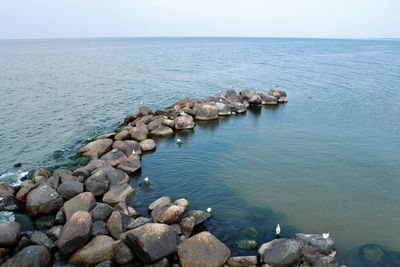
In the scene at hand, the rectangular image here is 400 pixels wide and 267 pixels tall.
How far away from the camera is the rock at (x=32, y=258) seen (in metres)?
14.5

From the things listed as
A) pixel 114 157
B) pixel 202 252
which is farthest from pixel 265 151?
pixel 202 252

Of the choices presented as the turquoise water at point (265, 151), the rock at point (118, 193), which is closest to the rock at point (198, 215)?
the turquoise water at point (265, 151)

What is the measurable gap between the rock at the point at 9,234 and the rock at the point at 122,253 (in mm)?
4411

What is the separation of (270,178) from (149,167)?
844 cm

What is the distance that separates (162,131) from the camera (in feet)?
106

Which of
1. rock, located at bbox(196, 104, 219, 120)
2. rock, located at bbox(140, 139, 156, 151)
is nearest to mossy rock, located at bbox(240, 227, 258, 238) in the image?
rock, located at bbox(140, 139, 156, 151)

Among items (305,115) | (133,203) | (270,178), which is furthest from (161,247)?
(305,115)

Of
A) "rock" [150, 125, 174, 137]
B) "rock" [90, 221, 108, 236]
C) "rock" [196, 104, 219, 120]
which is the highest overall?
"rock" [196, 104, 219, 120]

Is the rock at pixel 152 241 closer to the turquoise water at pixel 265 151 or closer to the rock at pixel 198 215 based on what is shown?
the rock at pixel 198 215

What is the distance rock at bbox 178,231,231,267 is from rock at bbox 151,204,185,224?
188cm

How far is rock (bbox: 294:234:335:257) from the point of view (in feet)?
51.4

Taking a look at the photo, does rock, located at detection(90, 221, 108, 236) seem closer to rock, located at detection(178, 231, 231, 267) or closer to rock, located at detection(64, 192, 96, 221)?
rock, located at detection(64, 192, 96, 221)

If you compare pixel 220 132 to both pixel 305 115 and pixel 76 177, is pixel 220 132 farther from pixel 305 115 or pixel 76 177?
pixel 76 177

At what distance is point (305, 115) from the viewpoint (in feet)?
128
